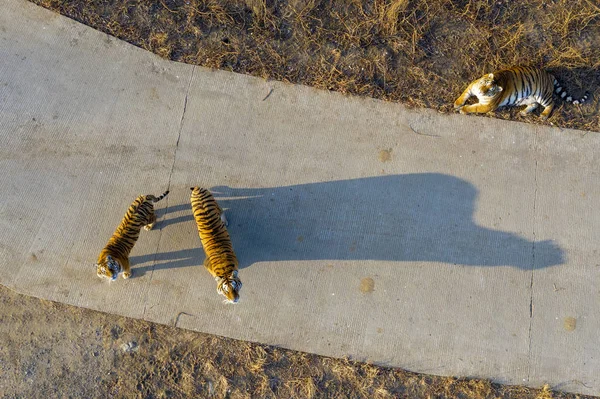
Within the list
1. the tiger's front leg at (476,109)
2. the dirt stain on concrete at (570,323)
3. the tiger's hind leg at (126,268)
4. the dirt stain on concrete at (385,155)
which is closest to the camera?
the tiger's hind leg at (126,268)

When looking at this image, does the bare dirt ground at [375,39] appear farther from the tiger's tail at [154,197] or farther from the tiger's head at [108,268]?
the tiger's head at [108,268]

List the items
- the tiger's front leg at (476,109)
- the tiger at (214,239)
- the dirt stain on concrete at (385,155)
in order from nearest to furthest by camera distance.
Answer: the tiger at (214,239)
the tiger's front leg at (476,109)
the dirt stain on concrete at (385,155)

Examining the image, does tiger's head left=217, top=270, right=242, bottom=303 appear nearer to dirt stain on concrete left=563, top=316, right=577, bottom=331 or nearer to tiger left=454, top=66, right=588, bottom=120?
tiger left=454, top=66, right=588, bottom=120

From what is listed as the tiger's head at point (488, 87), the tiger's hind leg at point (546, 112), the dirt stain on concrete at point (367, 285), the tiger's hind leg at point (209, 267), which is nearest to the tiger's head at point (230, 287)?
the tiger's hind leg at point (209, 267)

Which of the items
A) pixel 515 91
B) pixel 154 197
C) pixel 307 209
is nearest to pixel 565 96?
pixel 515 91

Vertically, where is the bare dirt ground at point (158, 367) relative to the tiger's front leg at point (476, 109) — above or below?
below

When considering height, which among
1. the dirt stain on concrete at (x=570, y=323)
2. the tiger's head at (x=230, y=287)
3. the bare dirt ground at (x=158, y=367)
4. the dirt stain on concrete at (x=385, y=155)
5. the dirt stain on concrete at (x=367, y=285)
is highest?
the dirt stain on concrete at (x=385, y=155)

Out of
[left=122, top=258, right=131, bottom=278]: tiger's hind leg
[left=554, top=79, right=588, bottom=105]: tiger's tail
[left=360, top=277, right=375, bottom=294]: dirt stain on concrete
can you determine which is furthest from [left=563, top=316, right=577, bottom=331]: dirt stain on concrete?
[left=122, top=258, right=131, bottom=278]: tiger's hind leg
